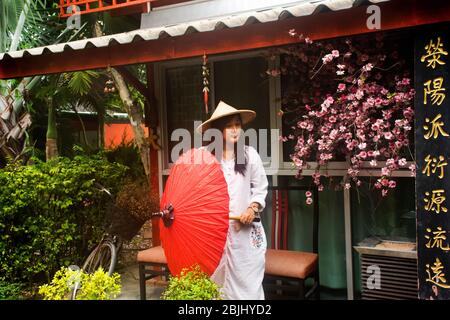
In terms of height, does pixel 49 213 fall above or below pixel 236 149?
below

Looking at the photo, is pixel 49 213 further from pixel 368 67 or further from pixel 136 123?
pixel 368 67

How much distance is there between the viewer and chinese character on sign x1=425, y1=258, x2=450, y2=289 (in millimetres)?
3588

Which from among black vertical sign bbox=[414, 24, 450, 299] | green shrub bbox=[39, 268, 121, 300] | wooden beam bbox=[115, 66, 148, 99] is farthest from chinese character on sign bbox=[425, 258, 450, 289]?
wooden beam bbox=[115, 66, 148, 99]

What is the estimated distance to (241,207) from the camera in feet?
14.2

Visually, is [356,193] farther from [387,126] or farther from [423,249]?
[423,249]

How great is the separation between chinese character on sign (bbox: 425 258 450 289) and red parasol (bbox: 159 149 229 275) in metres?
1.66

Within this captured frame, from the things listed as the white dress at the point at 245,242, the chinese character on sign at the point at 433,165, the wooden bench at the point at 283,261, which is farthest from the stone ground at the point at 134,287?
the chinese character on sign at the point at 433,165

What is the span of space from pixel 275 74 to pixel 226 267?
7.04 feet

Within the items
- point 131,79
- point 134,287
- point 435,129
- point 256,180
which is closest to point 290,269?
point 256,180

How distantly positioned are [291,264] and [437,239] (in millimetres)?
1544

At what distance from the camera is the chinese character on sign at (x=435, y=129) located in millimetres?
3570

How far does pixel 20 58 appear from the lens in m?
5.50

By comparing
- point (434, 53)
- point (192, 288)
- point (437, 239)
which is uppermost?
point (434, 53)

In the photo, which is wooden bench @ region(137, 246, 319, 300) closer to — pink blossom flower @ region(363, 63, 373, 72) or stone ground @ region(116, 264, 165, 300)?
stone ground @ region(116, 264, 165, 300)
